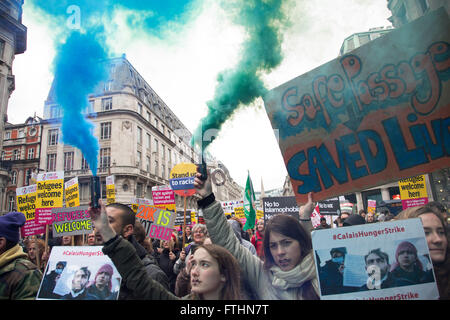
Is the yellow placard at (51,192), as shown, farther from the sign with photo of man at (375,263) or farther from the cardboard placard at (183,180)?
the sign with photo of man at (375,263)

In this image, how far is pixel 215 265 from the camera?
6.50 feet

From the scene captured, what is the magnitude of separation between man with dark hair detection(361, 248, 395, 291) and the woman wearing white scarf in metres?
0.37

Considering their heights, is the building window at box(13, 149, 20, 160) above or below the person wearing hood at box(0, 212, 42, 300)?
above

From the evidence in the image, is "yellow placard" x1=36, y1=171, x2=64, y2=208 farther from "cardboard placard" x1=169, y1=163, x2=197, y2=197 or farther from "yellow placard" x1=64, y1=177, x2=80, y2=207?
"cardboard placard" x1=169, y1=163, x2=197, y2=197

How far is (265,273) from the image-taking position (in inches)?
87.4

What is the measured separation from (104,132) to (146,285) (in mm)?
35613

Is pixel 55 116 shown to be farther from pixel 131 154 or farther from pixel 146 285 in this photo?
pixel 131 154

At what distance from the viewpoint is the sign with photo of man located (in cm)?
179

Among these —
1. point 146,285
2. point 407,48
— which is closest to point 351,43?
point 407,48

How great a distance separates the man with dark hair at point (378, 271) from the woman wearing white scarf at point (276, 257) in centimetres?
37

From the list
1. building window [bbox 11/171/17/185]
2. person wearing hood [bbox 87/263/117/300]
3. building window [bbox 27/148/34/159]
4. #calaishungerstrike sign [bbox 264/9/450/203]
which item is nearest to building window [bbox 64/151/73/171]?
building window [bbox 27/148/34/159]

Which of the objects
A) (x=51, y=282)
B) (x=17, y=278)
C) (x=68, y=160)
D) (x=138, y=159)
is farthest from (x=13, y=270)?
(x=138, y=159)

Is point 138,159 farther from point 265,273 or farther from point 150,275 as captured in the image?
point 265,273

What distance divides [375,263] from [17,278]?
2780 millimetres
